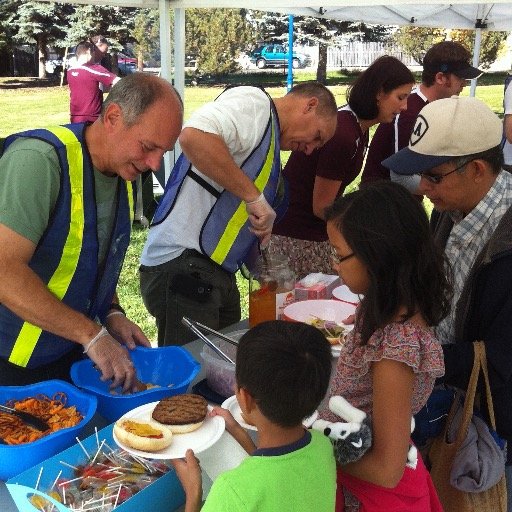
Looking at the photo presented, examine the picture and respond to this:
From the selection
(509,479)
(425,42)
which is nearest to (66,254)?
(509,479)

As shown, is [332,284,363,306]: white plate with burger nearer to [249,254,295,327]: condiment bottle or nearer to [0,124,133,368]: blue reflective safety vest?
[249,254,295,327]: condiment bottle

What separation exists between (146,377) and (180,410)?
41 cm

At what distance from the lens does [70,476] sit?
1.28 meters

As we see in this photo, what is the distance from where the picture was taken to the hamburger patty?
136 cm

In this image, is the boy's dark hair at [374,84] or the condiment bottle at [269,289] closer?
the condiment bottle at [269,289]

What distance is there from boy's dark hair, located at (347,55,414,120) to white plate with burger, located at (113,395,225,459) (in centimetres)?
187

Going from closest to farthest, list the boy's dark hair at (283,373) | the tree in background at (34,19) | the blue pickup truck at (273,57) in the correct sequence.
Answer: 1. the boy's dark hair at (283,373)
2. the tree in background at (34,19)
3. the blue pickup truck at (273,57)

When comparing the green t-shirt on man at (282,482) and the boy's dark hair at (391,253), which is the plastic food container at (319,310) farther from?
the green t-shirt on man at (282,482)

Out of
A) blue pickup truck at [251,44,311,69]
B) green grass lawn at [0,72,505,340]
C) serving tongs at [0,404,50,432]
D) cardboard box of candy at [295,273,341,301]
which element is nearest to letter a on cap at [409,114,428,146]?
cardboard box of candy at [295,273,341,301]

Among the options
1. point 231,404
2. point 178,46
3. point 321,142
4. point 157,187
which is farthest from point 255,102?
point 157,187

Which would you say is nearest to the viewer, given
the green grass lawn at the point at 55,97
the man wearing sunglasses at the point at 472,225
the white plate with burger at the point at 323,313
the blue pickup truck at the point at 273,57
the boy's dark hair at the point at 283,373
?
the boy's dark hair at the point at 283,373

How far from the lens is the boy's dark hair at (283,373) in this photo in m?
1.16

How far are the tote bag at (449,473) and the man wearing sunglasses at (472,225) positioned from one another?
52 mm

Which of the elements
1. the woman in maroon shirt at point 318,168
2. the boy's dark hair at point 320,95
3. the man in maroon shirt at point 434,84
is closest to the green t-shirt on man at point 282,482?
the boy's dark hair at point 320,95
